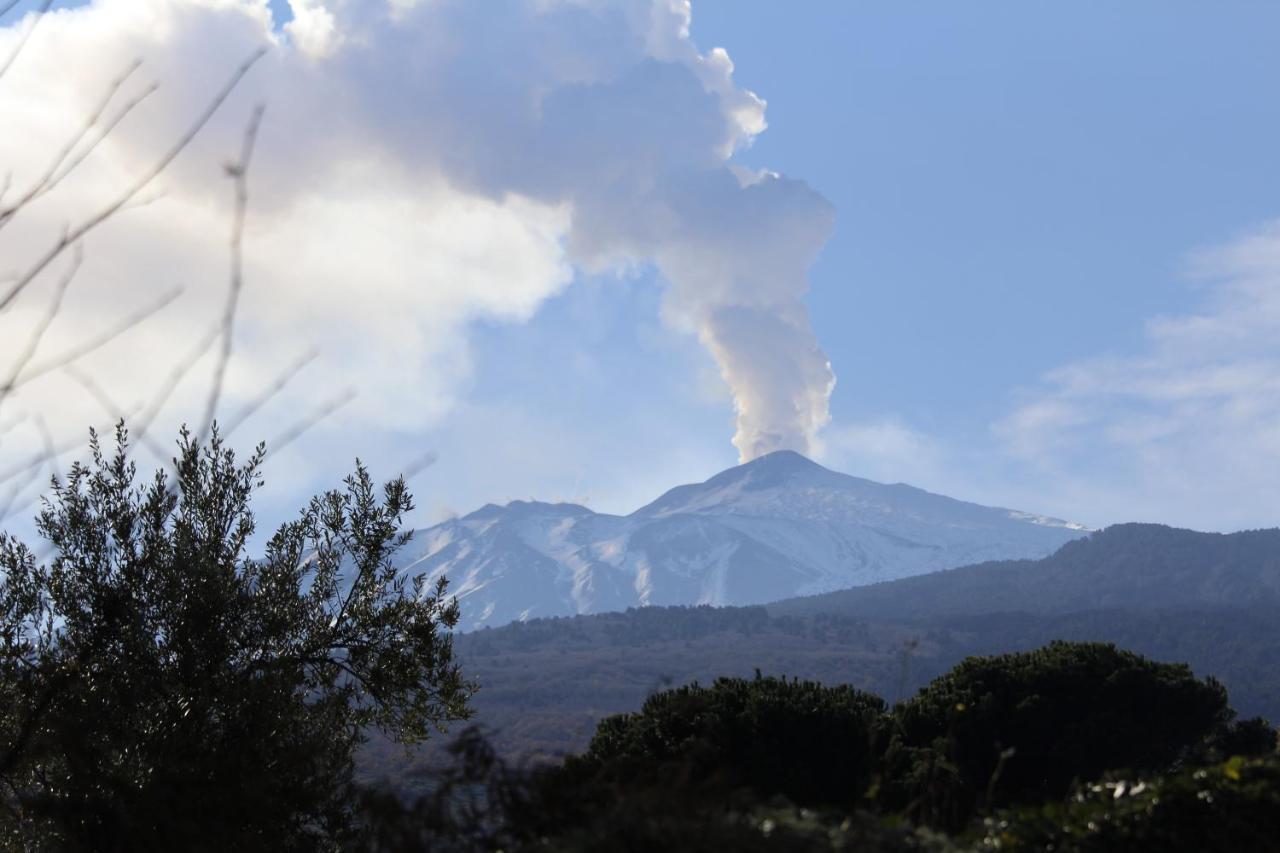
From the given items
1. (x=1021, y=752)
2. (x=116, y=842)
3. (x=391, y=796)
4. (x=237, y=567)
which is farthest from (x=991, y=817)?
(x=1021, y=752)

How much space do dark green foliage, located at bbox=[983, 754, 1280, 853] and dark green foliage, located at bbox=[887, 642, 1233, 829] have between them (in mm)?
19381

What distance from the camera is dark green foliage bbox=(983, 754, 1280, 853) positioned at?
8.59 meters

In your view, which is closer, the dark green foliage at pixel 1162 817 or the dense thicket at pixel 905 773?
the dense thicket at pixel 905 773

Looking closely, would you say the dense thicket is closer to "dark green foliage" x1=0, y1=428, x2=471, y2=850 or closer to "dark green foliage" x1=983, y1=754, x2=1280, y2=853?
"dark green foliage" x1=983, y1=754, x2=1280, y2=853

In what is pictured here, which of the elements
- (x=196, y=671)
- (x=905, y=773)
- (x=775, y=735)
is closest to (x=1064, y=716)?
(x=775, y=735)

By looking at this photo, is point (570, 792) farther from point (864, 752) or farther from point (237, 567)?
point (864, 752)

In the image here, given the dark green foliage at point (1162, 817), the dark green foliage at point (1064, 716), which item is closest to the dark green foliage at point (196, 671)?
the dark green foliage at point (1162, 817)

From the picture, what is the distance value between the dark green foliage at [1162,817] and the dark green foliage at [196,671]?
32.2ft

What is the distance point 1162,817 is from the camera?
29.7 ft

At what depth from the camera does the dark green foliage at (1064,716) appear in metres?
29.4

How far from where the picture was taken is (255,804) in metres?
15.9

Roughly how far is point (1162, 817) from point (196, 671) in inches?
572

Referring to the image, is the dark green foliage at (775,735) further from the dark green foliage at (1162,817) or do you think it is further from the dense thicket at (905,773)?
the dark green foliage at (1162,817)

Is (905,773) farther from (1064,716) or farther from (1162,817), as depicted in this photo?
(1162,817)
